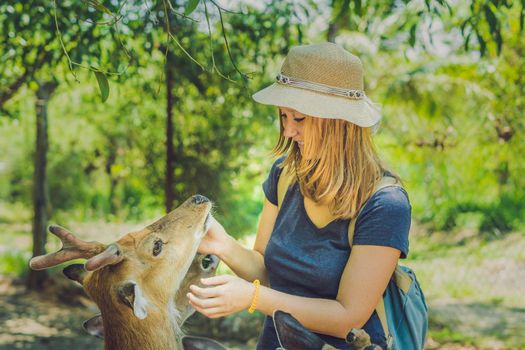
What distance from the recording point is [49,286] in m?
7.87

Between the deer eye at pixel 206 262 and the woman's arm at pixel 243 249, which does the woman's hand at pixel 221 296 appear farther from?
the deer eye at pixel 206 262

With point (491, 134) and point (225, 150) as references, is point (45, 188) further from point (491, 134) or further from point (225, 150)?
point (491, 134)

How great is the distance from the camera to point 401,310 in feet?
6.82

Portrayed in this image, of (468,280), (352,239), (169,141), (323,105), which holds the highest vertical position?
Answer: (323,105)

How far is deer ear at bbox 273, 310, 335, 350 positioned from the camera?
5.95ft

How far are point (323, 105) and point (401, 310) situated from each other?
0.69 metres

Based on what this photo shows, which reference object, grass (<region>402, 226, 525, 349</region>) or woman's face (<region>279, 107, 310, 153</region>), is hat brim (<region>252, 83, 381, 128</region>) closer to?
woman's face (<region>279, 107, 310, 153</region>)

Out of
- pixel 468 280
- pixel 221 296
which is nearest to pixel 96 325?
pixel 221 296

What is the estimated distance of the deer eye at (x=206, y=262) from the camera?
2.45 m

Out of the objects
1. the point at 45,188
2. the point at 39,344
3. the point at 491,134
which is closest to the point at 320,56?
the point at 39,344

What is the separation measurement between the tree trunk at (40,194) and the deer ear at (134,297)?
19.0 feet

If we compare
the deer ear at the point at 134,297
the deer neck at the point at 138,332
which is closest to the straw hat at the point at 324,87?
the deer ear at the point at 134,297

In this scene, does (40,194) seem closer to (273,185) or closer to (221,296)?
(273,185)

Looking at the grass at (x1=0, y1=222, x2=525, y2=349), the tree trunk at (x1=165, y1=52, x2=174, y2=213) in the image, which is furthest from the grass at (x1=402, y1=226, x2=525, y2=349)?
the tree trunk at (x1=165, y1=52, x2=174, y2=213)
